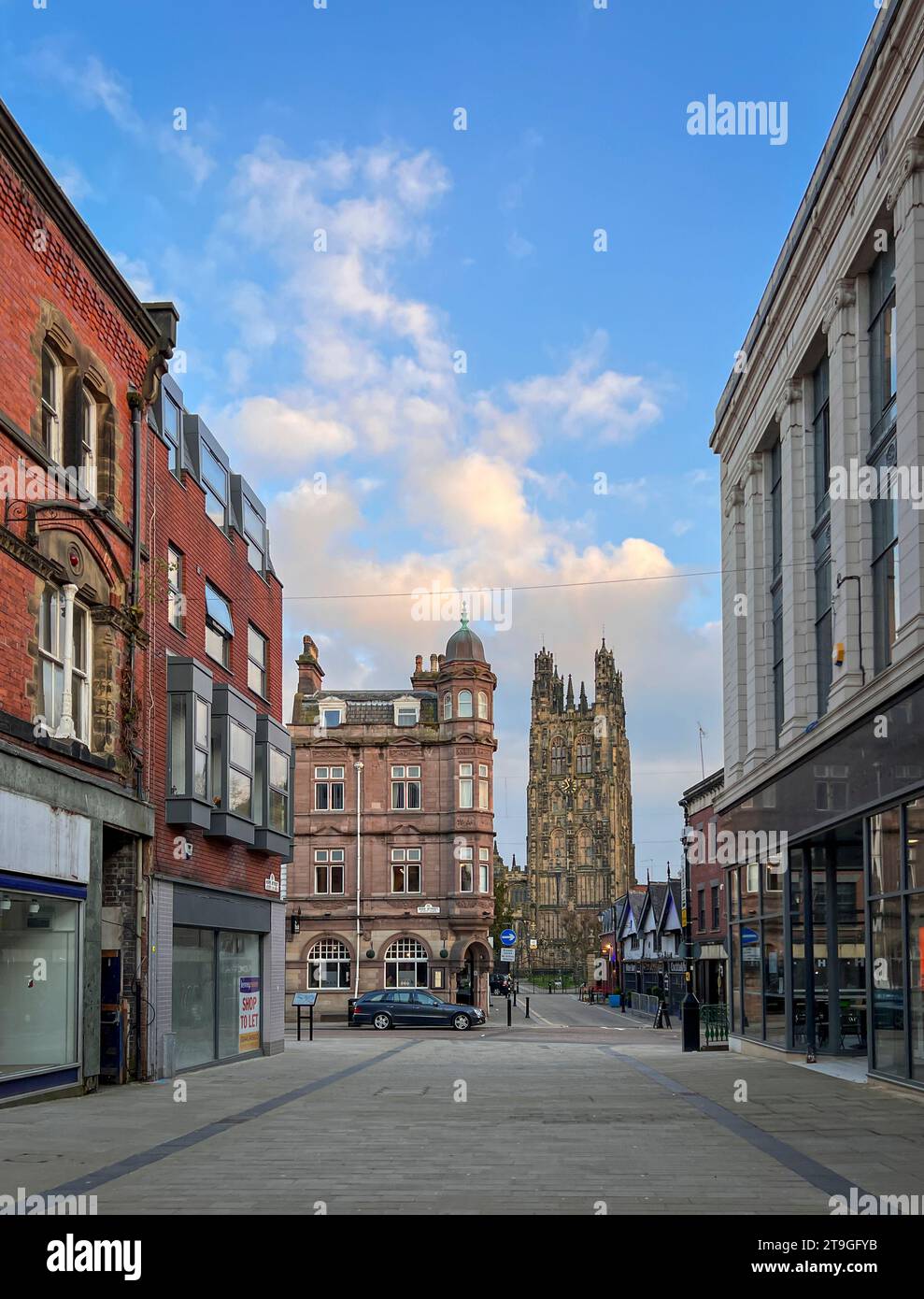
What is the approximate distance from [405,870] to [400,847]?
1.07 m

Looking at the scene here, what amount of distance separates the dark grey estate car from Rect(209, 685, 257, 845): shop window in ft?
63.3

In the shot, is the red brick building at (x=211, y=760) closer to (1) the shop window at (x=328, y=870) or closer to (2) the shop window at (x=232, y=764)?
(2) the shop window at (x=232, y=764)

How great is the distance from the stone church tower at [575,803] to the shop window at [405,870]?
12661 centimetres

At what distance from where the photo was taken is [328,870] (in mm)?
62219

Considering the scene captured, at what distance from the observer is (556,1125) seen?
15.7m

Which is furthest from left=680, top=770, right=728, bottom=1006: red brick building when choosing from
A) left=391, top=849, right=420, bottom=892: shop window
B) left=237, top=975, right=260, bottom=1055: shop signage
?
left=237, top=975, right=260, bottom=1055: shop signage

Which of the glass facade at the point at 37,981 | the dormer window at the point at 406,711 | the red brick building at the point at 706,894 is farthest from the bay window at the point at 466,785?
the glass facade at the point at 37,981

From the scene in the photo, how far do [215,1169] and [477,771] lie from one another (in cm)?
5045

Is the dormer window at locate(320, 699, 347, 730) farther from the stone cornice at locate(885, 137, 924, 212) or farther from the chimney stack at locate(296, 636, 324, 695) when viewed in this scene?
the stone cornice at locate(885, 137, 924, 212)

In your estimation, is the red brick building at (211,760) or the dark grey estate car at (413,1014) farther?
the dark grey estate car at (413,1014)

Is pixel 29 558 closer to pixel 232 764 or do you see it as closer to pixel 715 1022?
pixel 232 764

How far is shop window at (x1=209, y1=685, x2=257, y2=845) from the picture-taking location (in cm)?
2609

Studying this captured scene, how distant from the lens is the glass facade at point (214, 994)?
→ 960 inches

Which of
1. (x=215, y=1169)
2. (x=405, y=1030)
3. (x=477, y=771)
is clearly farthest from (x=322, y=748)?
(x=215, y=1169)
